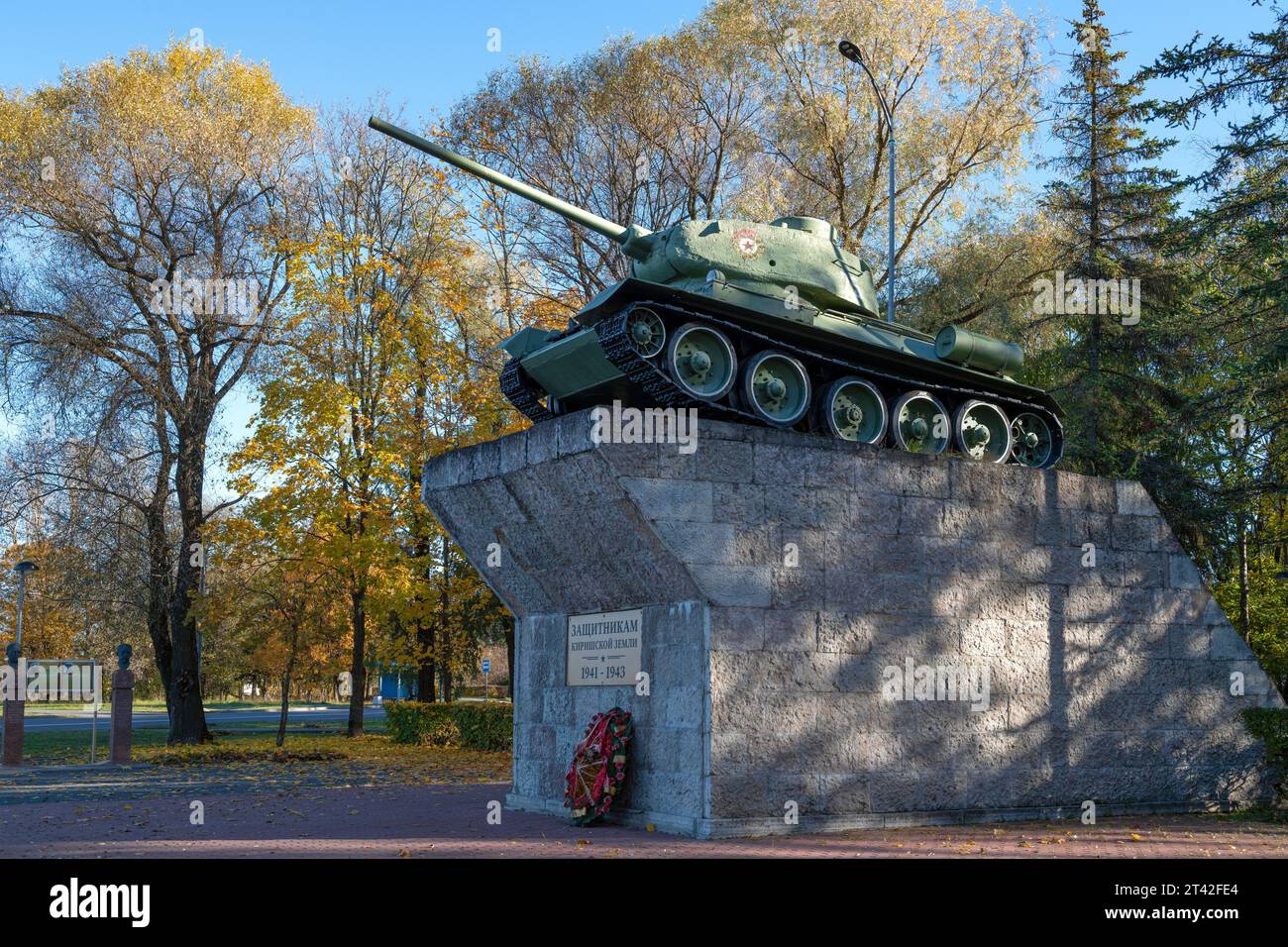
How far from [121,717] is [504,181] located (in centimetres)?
1128

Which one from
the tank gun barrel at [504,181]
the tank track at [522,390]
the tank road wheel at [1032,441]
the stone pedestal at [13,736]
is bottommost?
the stone pedestal at [13,736]

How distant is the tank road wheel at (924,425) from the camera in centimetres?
1372

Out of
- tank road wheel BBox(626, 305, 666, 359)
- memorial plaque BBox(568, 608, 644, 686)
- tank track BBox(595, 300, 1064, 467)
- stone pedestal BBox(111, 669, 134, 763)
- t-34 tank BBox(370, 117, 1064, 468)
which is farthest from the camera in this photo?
stone pedestal BBox(111, 669, 134, 763)

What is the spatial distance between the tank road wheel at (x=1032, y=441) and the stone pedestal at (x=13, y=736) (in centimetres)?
1547

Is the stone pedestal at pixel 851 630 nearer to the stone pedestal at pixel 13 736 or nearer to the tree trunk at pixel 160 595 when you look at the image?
the stone pedestal at pixel 13 736

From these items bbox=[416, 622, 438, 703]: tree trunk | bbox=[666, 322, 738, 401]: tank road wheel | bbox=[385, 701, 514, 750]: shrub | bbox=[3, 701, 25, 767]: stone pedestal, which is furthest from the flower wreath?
bbox=[416, 622, 438, 703]: tree trunk

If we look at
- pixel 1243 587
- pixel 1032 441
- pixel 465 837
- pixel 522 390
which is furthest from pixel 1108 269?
pixel 465 837

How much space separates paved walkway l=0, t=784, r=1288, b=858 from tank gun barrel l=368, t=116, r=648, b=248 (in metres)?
6.71

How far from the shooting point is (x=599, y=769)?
10969 mm

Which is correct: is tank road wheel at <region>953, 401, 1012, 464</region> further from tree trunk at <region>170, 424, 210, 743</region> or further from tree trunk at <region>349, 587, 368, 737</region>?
tree trunk at <region>170, 424, 210, 743</region>

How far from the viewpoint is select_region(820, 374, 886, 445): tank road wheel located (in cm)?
1291

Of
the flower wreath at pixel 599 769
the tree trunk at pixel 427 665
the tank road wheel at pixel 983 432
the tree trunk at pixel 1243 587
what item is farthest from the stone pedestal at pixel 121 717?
the tree trunk at pixel 1243 587

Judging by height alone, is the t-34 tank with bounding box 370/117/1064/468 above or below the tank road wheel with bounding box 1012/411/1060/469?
above

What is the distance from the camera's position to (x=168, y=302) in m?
25.0
